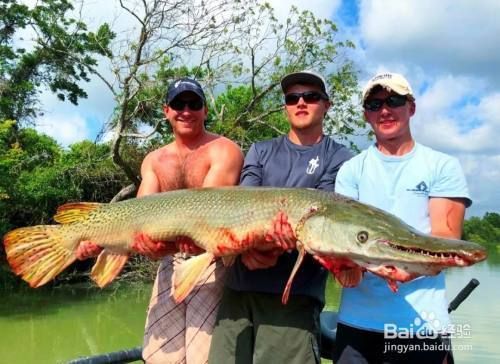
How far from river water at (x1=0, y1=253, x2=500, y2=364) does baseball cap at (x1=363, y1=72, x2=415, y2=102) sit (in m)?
8.03

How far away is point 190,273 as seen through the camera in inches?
143

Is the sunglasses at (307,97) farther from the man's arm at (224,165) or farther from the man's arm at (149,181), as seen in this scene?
the man's arm at (149,181)

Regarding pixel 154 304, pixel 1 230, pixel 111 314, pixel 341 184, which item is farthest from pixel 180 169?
pixel 1 230

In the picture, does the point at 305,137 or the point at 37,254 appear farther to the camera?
the point at 37,254

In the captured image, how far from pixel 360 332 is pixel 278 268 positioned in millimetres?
730

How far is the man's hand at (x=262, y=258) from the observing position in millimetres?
3496

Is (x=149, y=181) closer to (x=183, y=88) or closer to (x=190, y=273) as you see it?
(x=183, y=88)

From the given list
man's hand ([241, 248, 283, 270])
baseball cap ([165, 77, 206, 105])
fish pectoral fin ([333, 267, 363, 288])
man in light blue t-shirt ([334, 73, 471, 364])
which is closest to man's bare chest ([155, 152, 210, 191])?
baseball cap ([165, 77, 206, 105])

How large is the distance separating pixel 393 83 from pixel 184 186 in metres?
2.00

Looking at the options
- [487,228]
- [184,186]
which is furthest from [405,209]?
[487,228]

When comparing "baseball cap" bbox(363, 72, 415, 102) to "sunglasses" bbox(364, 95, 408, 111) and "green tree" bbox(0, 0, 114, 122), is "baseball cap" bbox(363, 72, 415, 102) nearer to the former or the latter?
"sunglasses" bbox(364, 95, 408, 111)

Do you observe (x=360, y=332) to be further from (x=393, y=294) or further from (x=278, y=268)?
(x=278, y=268)

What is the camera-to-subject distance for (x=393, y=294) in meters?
3.09

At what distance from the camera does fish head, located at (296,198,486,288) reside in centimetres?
263
